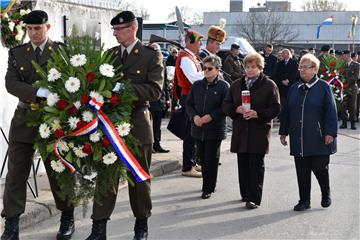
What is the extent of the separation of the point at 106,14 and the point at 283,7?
7531 cm

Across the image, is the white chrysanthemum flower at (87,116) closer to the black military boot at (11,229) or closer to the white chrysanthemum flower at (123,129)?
the white chrysanthemum flower at (123,129)

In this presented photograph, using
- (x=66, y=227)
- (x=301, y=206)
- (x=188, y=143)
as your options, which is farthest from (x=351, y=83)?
(x=66, y=227)

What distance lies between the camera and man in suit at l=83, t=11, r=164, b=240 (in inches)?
200

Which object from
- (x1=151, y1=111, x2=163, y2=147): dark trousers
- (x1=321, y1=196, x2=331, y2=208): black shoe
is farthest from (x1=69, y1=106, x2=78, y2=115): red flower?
(x1=151, y1=111, x2=163, y2=147): dark trousers

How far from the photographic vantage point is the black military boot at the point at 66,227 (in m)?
5.48

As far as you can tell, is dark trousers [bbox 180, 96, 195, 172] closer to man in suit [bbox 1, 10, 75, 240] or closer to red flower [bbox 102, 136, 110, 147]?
man in suit [bbox 1, 10, 75, 240]

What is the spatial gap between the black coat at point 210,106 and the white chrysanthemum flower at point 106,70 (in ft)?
8.50

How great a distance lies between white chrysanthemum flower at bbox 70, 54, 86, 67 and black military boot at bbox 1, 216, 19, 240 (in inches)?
60.4

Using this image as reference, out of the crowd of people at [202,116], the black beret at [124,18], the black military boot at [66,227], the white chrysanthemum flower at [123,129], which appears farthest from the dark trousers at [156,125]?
the white chrysanthemum flower at [123,129]

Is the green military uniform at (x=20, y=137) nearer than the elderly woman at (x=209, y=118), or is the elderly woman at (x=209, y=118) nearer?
the green military uniform at (x=20, y=137)

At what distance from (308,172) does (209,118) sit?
1375 millimetres

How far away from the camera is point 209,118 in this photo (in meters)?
7.19

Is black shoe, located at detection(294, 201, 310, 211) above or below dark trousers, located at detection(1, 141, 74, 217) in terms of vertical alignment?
below

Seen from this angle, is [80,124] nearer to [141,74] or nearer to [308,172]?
[141,74]
